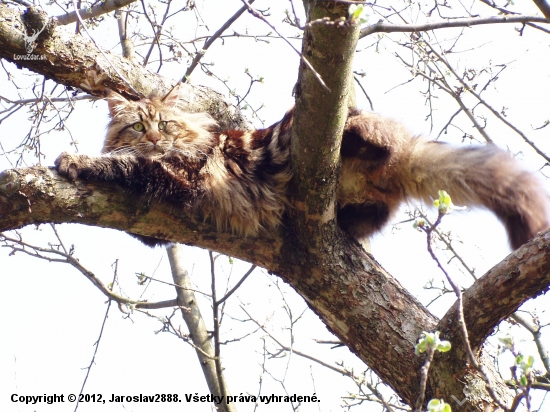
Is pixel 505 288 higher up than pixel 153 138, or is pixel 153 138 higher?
pixel 153 138

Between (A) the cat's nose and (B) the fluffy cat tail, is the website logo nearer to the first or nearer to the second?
(A) the cat's nose

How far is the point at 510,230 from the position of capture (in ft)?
8.57

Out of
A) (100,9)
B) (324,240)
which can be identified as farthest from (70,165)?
(100,9)

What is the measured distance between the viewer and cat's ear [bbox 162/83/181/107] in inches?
139

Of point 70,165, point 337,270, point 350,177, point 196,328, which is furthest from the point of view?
point 196,328

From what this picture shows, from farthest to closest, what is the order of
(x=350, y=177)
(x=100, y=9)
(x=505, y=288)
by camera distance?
(x=100, y=9)
(x=350, y=177)
(x=505, y=288)

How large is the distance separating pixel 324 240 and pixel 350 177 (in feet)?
1.35

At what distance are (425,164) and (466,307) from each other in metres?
0.90

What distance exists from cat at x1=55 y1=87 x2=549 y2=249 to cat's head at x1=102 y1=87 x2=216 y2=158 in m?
0.12

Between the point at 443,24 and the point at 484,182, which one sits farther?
the point at 484,182

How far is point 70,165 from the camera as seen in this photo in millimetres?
2363

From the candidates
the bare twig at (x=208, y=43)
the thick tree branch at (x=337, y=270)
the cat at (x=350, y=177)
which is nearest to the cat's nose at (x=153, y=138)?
the cat at (x=350, y=177)

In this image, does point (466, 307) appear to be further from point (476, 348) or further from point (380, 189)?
point (380, 189)

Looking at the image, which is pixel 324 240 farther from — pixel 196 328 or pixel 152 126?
pixel 196 328
